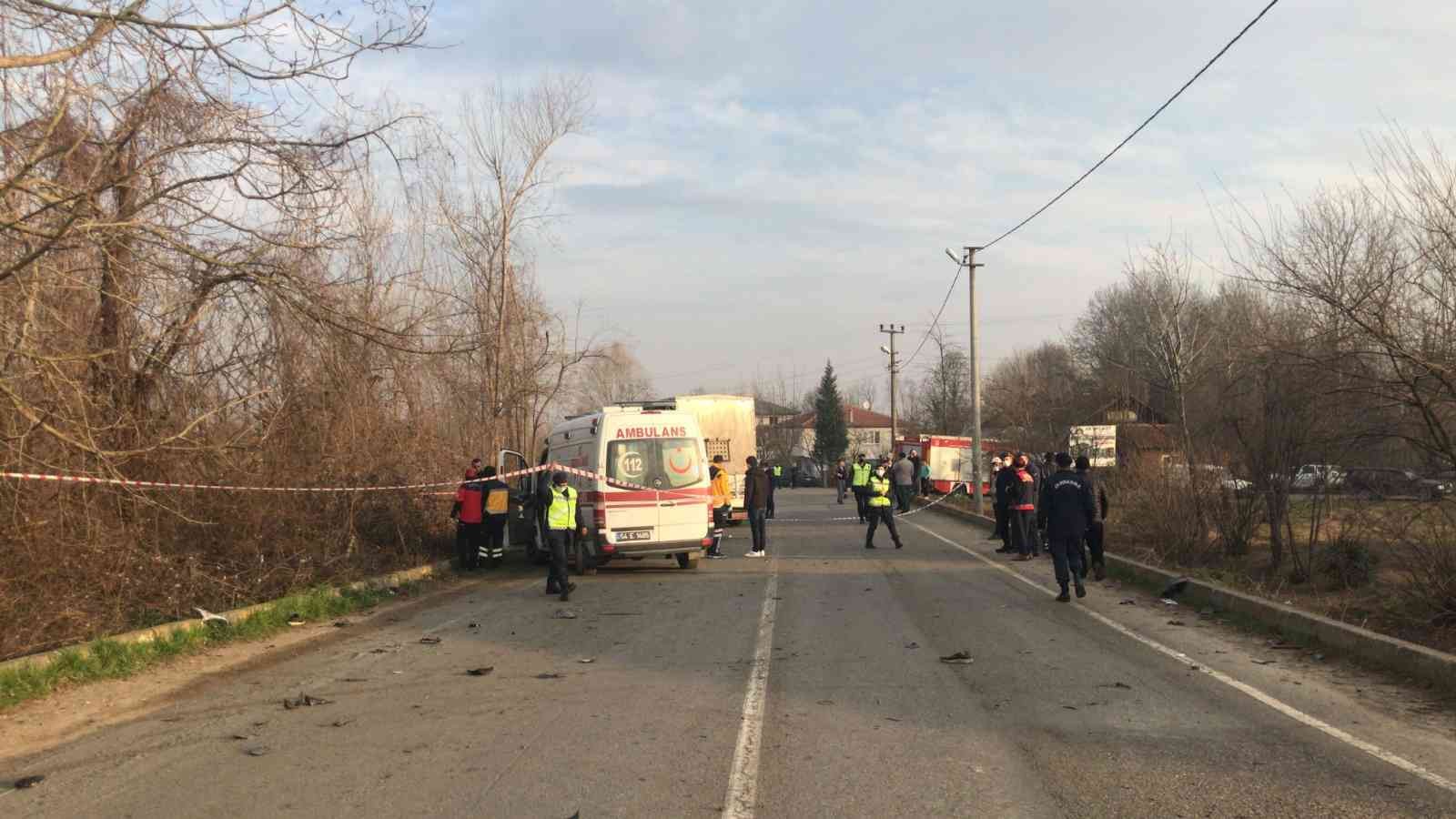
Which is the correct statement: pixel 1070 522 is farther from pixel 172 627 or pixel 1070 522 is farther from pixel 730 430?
pixel 730 430

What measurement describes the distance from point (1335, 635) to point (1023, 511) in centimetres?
862

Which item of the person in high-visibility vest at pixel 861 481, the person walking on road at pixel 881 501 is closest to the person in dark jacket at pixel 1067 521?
the person walking on road at pixel 881 501

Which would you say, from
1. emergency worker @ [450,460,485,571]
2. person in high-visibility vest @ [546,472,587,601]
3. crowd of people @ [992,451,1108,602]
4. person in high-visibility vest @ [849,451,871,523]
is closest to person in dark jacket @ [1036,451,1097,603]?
crowd of people @ [992,451,1108,602]

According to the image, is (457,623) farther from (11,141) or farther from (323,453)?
(11,141)

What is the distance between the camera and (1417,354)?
33.0 ft

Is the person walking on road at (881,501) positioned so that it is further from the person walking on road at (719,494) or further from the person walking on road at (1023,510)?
the person walking on road at (719,494)

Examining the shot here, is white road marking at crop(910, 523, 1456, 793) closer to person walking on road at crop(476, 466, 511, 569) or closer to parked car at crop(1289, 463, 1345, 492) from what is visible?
parked car at crop(1289, 463, 1345, 492)

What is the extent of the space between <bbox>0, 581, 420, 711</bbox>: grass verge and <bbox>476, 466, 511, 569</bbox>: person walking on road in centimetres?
386

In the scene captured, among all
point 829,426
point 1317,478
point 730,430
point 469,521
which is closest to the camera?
point 1317,478

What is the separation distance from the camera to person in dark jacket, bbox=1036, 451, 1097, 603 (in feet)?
40.1

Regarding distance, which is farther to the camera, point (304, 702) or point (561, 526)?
point (561, 526)

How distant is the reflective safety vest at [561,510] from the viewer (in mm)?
13375

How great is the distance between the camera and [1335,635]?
911 centimetres

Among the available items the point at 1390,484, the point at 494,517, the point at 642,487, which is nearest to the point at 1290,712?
the point at 1390,484
